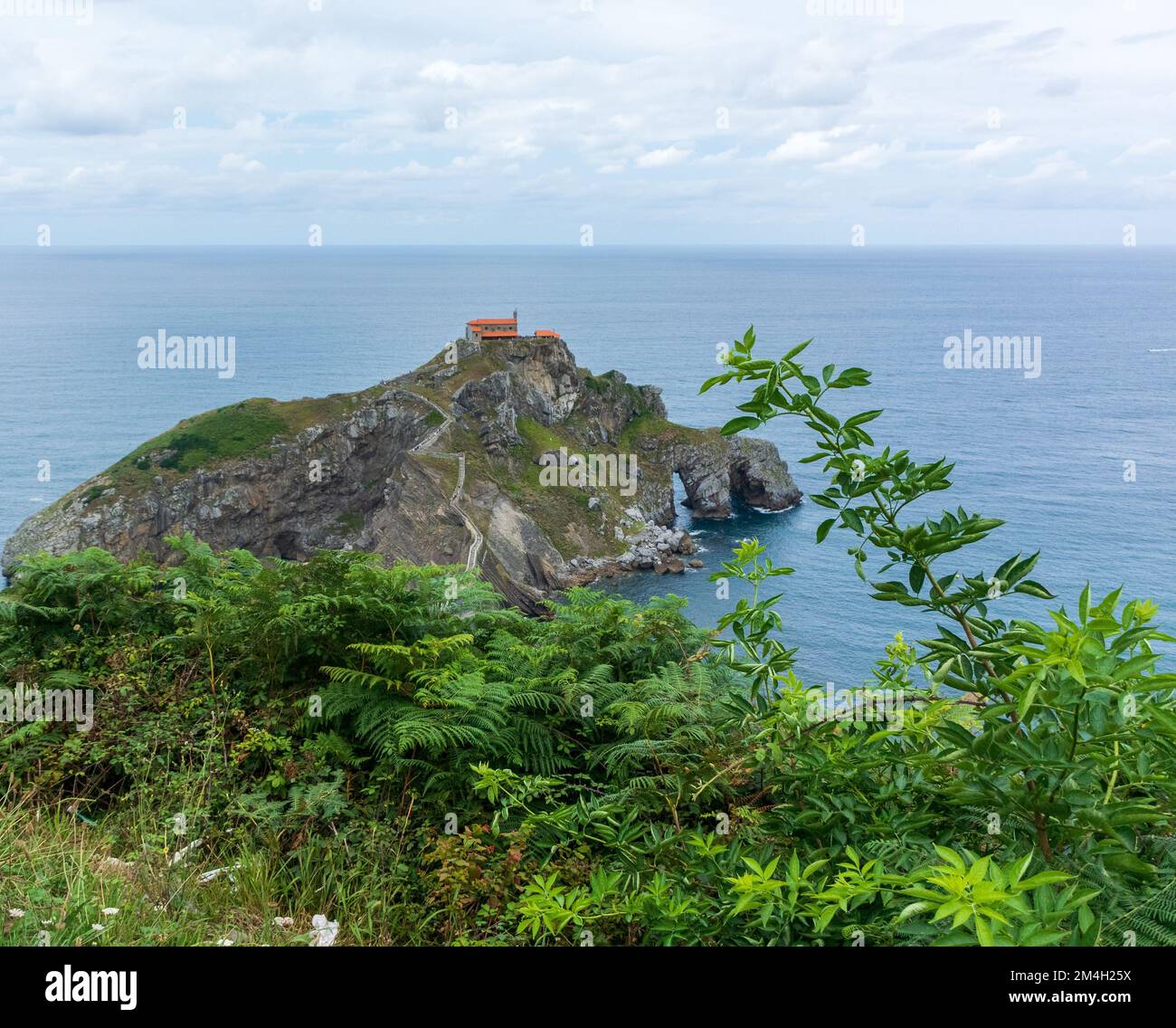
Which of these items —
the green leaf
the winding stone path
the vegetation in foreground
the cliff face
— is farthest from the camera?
the cliff face

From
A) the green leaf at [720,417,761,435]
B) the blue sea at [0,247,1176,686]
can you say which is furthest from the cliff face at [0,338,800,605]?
the green leaf at [720,417,761,435]

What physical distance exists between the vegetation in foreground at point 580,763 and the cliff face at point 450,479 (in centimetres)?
5001

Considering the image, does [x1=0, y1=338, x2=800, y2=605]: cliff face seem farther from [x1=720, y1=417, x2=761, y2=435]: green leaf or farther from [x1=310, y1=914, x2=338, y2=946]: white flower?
[x1=720, y1=417, x2=761, y2=435]: green leaf

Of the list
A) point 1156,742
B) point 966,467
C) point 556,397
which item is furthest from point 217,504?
point 1156,742

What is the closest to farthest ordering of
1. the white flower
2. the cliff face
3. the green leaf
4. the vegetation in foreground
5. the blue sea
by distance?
the vegetation in foreground < the green leaf < the white flower < the blue sea < the cliff face

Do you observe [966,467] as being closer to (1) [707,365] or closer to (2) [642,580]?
(2) [642,580]

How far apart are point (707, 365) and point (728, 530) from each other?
1764 inches

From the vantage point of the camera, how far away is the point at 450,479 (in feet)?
206

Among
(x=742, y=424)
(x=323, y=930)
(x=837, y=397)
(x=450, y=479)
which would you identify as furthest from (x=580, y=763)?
(x=837, y=397)

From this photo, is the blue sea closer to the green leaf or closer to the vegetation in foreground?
the vegetation in foreground

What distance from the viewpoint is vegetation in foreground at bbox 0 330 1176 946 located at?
2.16 metres

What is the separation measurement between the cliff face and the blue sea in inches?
200

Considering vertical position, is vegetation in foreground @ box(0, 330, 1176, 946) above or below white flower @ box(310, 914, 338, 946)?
above

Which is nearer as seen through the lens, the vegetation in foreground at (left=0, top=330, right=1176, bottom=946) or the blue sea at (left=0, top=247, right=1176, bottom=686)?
the vegetation in foreground at (left=0, top=330, right=1176, bottom=946)
